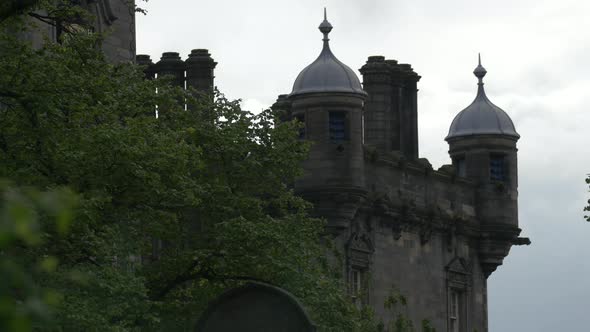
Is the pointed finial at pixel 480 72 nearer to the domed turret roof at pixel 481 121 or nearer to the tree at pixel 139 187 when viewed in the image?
the domed turret roof at pixel 481 121

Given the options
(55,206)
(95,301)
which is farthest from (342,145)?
(55,206)

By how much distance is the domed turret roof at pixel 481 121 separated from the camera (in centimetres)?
6334

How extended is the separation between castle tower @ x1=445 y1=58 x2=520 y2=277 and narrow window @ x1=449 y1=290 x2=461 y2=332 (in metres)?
2.14

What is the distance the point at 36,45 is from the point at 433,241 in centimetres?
2909

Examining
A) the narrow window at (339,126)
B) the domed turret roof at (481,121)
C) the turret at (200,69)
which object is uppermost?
the turret at (200,69)

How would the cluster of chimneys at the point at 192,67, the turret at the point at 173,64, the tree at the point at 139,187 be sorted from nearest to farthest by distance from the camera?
the tree at the point at 139,187 → the cluster of chimneys at the point at 192,67 → the turret at the point at 173,64

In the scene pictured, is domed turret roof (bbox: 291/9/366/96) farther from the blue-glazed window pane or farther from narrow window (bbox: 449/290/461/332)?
narrow window (bbox: 449/290/461/332)

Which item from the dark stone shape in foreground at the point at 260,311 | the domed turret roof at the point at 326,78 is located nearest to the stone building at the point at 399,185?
the domed turret roof at the point at 326,78

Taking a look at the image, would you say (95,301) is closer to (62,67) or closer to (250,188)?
(62,67)

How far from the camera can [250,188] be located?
34938mm

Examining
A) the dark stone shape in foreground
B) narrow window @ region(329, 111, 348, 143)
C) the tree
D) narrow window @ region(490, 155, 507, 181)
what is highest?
narrow window @ region(329, 111, 348, 143)

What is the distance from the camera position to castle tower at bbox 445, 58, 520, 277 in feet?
208

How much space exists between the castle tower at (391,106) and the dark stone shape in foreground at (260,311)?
4102 cm

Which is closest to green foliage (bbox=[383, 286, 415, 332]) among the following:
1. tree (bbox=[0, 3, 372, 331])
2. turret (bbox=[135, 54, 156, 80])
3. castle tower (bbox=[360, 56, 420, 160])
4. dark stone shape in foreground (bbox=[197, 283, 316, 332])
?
castle tower (bbox=[360, 56, 420, 160])
